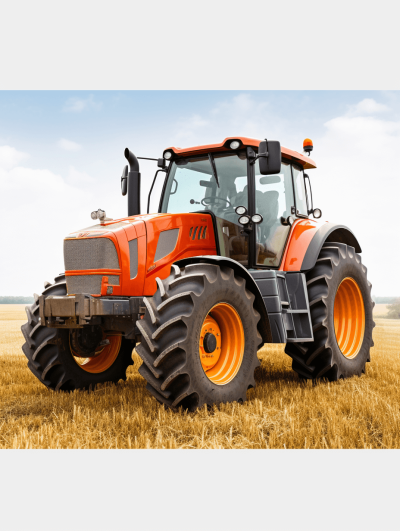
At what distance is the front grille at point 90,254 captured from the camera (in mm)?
5211

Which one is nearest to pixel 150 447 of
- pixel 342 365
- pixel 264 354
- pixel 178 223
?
pixel 178 223

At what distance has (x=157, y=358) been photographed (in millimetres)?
4379

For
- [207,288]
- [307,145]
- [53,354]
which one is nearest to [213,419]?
[207,288]

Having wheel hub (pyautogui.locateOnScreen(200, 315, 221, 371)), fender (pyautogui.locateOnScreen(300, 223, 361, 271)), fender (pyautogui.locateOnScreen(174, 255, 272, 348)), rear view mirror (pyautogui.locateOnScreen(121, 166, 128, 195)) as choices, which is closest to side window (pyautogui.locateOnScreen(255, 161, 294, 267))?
fender (pyautogui.locateOnScreen(300, 223, 361, 271))

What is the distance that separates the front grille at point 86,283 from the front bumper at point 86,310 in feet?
0.54

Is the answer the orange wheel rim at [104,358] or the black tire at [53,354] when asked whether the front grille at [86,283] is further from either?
the orange wheel rim at [104,358]

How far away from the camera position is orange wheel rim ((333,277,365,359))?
7.32 meters

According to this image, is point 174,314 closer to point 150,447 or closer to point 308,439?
point 150,447

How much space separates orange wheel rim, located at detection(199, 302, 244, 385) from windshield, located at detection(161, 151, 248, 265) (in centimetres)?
110

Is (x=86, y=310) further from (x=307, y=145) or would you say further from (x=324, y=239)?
(x=307, y=145)

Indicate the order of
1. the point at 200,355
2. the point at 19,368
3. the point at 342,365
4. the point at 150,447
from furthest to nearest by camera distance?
the point at 19,368 → the point at 342,365 → the point at 200,355 → the point at 150,447

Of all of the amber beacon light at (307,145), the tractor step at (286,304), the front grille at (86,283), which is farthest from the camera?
the amber beacon light at (307,145)

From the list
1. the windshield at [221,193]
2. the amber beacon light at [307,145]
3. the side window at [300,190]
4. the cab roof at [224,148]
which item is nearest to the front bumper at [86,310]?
the windshield at [221,193]
